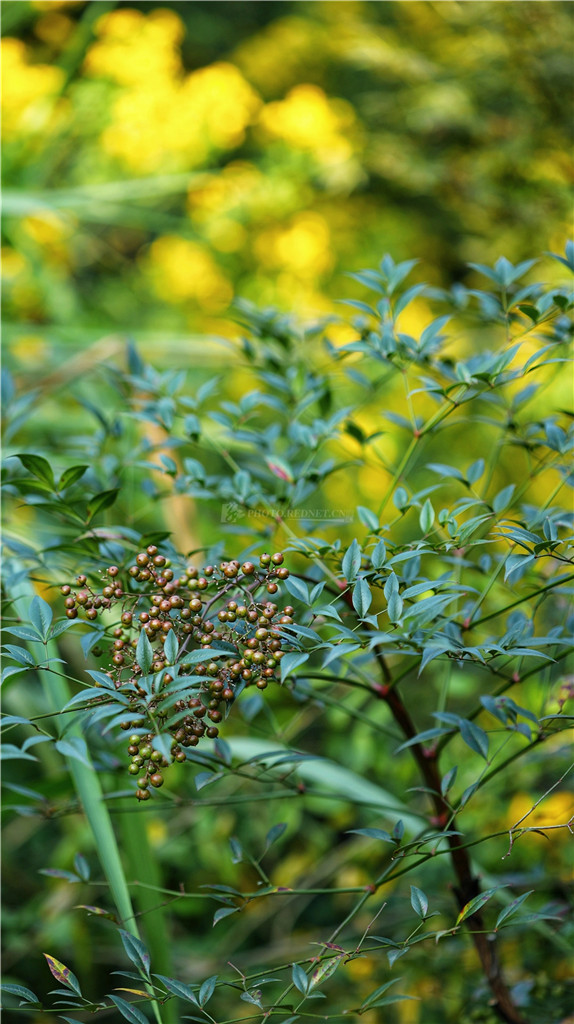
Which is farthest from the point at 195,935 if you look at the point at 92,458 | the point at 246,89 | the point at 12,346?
the point at 246,89

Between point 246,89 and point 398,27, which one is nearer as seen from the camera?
point 246,89

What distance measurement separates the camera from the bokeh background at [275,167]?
142 centimetres

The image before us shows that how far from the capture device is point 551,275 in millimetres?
1517

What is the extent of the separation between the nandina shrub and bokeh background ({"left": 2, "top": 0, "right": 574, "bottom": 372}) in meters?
0.64

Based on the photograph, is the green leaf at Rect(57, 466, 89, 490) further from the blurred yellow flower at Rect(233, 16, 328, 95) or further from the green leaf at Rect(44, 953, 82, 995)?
the blurred yellow flower at Rect(233, 16, 328, 95)

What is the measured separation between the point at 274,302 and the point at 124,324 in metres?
0.37

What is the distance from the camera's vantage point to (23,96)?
180 cm

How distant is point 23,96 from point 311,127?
0.63 meters

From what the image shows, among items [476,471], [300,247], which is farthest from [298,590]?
[300,247]

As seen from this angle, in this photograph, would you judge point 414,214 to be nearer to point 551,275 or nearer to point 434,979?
point 551,275

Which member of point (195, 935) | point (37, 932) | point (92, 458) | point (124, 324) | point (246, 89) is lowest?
point (195, 935)

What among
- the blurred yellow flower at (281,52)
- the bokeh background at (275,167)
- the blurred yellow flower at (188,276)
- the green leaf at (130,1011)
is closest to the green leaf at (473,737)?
the green leaf at (130,1011)

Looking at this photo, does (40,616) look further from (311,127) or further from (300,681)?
(311,127)

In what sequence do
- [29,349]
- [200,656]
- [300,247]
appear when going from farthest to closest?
[300,247] < [29,349] < [200,656]
